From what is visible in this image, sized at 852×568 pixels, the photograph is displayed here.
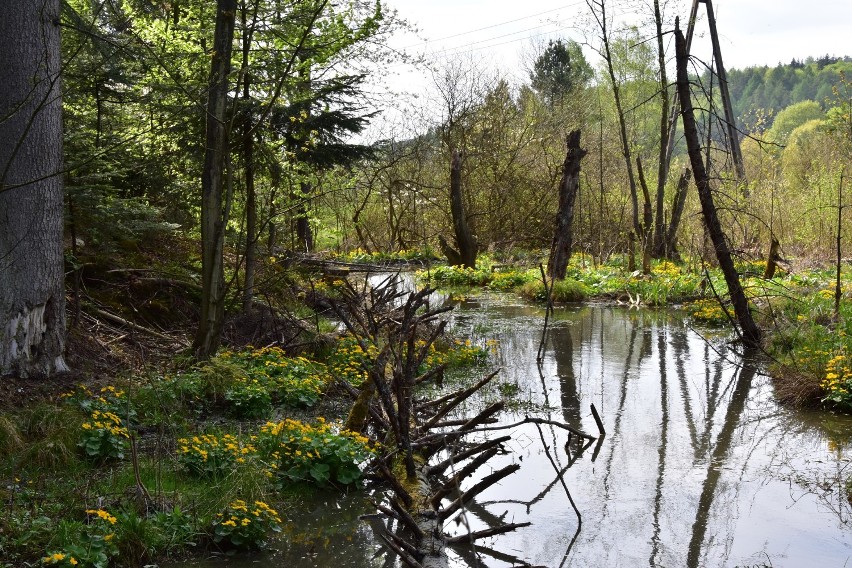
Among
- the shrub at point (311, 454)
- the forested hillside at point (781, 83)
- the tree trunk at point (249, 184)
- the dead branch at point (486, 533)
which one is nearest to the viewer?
the dead branch at point (486, 533)

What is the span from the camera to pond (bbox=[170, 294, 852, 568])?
5266 millimetres

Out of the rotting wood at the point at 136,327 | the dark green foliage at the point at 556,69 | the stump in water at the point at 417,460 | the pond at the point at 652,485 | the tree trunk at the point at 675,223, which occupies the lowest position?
the pond at the point at 652,485

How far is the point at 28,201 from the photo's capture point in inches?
292

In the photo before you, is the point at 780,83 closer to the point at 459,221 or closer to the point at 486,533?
the point at 459,221

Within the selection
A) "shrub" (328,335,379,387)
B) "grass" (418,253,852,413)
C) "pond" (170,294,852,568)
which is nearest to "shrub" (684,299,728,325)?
"grass" (418,253,852,413)

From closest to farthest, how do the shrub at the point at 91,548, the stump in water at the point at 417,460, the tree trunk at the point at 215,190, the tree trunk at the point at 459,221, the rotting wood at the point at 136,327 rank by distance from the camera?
the shrub at the point at 91,548
the stump in water at the point at 417,460
the tree trunk at the point at 215,190
the rotting wood at the point at 136,327
the tree trunk at the point at 459,221

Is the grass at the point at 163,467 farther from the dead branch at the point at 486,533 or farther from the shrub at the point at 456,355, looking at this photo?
the shrub at the point at 456,355

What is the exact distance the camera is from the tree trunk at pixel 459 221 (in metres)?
22.4

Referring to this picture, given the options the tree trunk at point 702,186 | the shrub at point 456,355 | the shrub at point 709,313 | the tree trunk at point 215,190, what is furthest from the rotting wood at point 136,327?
the shrub at point 709,313

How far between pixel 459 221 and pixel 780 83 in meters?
116

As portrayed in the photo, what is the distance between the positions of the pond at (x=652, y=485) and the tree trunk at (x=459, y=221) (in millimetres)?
11503

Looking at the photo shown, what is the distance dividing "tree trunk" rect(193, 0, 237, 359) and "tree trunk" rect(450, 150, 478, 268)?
45.4 ft

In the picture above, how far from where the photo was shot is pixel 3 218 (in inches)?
289

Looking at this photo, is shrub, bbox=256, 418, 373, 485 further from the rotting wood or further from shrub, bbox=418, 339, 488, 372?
shrub, bbox=418, 339, 488, 372
